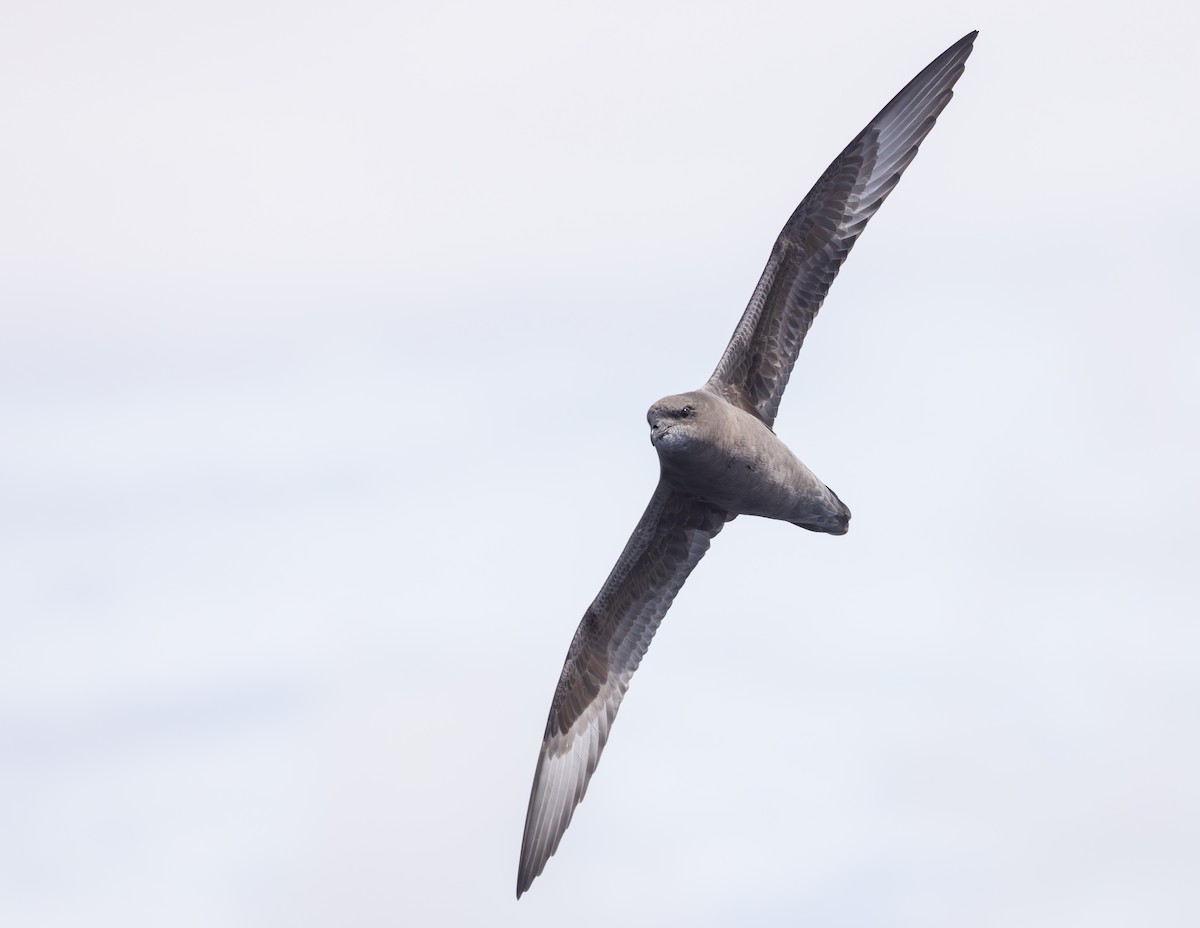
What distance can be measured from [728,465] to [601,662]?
177 inches

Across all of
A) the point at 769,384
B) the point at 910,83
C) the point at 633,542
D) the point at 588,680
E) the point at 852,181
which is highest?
the point at 910,83

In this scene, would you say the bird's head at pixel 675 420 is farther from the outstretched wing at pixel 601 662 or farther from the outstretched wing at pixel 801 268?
the outstretched wing at pixel 601 662

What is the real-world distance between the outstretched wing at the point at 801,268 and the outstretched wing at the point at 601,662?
2.00m

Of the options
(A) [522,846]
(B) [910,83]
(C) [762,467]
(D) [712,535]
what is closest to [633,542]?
(D) [712,535]

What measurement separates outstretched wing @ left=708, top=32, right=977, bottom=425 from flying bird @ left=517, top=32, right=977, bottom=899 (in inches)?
0.5

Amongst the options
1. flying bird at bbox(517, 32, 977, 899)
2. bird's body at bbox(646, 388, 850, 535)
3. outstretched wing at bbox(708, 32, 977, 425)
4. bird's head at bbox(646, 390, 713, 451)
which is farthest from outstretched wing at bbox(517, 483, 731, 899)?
bird's head at bbox(646, 390, 713, 451)

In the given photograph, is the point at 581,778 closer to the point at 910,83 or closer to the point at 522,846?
the point at 522,846

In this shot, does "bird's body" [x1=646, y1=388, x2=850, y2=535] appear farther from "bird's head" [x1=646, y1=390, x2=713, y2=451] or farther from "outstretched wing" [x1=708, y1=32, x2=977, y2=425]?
"outstretched wing" [x1=708, y1=32, x2=977, y2=425]

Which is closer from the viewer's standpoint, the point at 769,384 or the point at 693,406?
the point at 693,406

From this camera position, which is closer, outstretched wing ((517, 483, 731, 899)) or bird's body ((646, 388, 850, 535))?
bird's body ((646, 388, 850, 535))

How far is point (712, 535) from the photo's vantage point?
894 inches

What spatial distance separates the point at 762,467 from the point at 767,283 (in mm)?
2453

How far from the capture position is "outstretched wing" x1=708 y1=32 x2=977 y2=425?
2156cm

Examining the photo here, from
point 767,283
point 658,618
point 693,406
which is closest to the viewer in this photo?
point 693,406
